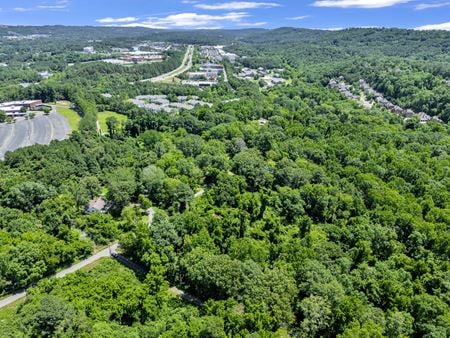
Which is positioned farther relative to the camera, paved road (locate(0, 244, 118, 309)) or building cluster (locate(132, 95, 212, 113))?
building cluster (locate(132, 95, 212, 113))

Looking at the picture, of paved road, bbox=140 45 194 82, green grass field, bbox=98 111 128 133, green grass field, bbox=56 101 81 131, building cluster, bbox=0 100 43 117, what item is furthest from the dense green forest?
paved road, bbox=140 45 194 82

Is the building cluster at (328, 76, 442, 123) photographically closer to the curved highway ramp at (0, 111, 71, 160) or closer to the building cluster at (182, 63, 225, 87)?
the building cluster at (182, 63, 225, 87)

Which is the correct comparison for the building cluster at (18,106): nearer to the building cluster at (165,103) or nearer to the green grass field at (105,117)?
the green grass field at (105,117)

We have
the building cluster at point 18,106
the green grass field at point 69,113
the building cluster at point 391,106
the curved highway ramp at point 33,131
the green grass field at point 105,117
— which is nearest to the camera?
the curved highway ramp at point 33,131

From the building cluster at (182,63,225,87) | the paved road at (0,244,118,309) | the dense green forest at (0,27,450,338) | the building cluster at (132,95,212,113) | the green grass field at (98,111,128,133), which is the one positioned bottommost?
the paved road at (0,244,118,309)

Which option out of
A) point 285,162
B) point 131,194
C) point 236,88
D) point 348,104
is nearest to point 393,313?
point 285,162

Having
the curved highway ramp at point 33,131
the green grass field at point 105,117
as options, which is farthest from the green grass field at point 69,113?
the green grass field at point 105,117

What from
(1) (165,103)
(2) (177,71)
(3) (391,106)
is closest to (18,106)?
(1) (165,103)
